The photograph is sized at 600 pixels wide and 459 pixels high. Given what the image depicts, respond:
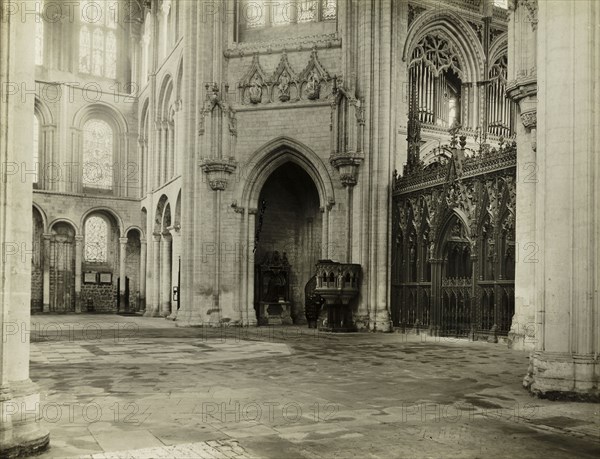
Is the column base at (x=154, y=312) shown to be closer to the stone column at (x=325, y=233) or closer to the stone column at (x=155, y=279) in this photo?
the stone column at (x=155, y=279)

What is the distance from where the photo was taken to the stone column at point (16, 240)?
507 centimetres

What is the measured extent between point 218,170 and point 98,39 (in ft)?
55.6

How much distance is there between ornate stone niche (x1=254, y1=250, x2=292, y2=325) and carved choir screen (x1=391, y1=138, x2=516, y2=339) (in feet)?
14.7

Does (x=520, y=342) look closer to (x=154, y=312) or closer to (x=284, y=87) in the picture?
(x=284, y=87)

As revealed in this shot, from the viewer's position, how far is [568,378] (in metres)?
7.77

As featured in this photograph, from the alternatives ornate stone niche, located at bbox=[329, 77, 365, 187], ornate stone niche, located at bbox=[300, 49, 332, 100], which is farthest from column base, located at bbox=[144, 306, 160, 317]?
ornate stone niche, located at bbox=[300, 49, 332, 100]

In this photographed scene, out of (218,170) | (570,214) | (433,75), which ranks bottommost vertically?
(570,214)

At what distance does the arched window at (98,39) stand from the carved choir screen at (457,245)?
65.8 ft

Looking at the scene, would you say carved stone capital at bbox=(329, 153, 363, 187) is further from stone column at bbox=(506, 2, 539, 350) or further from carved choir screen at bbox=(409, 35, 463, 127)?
stone column at bbox=(506, 2, 539, 350)

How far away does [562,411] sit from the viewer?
704 cm

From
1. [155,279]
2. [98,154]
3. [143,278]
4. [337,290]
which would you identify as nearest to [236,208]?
[337,290]

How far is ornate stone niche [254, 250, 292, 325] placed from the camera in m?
22.0

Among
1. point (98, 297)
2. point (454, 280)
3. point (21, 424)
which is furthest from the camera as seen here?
point (98, 297)

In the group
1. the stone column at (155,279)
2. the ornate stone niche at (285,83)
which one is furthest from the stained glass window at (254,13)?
the stone column at (155,279)
